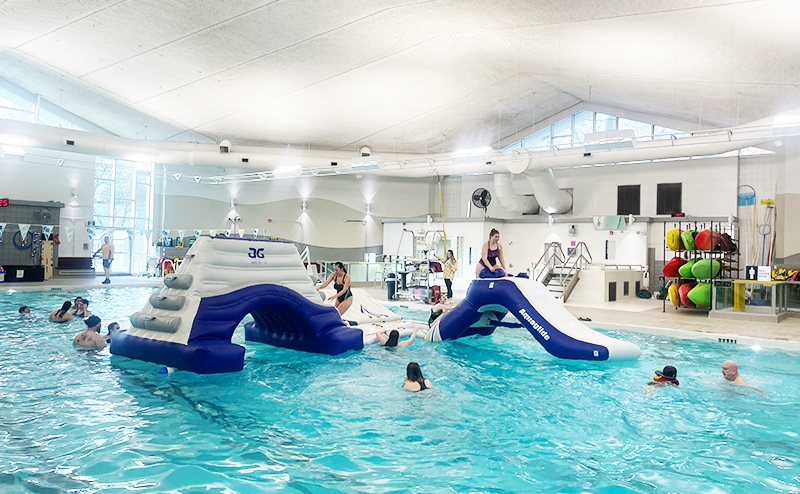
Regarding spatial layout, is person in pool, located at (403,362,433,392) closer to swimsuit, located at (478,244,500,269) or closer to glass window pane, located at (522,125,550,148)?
swimsuit, located at (478,244,500,269)

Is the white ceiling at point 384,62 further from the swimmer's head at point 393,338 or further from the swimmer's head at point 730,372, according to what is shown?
the swimmer's head at point 393,338

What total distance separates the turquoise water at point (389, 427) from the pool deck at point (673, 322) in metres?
1.41

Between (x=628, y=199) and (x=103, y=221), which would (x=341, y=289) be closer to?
(x=628, y=199)

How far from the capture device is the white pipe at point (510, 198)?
16.8 m

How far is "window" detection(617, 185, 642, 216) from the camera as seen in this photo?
1702 centimetres

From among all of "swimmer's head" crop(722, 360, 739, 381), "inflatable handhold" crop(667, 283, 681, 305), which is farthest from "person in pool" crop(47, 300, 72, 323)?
"inflatable handhold" crop(667, 283, 681, 305)

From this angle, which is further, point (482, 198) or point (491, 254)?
point (482, 198)

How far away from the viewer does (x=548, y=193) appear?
16375 millimetres

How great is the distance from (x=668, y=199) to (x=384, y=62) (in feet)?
32.0

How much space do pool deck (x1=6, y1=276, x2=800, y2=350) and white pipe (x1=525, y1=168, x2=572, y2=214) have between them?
3.95 meters

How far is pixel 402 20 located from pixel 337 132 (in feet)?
22.6

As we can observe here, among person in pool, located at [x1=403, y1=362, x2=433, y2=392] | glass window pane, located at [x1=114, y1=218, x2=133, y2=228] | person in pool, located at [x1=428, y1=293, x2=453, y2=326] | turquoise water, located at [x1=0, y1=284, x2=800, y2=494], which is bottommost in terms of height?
turquoise water, located at [x1=0, y1=284, x2=800, y2=494]

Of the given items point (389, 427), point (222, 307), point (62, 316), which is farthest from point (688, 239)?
point (62, 316)

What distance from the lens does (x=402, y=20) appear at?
32.8 ft
